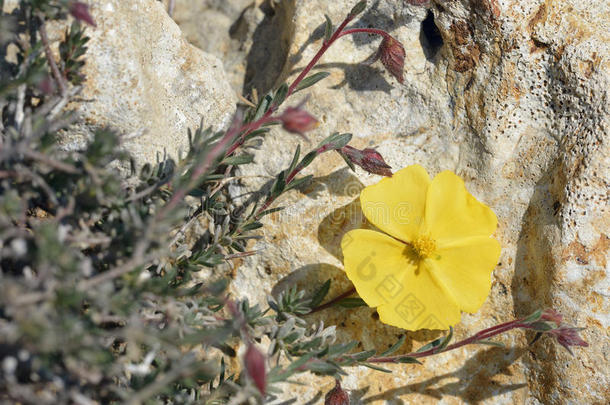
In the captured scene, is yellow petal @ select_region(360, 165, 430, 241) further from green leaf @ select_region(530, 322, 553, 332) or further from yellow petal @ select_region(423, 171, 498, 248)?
green leaf @ select_region(530, 322, 553, 332)

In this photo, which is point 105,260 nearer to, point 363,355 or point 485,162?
point 363,355

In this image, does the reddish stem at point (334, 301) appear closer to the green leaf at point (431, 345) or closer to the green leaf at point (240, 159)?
the green leaf at point (431, 345)

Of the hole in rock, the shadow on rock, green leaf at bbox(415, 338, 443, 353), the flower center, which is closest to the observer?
green leaf at bbox(415, 338, 443, 353)

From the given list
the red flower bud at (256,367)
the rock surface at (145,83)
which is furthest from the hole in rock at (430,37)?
the red flower bud at (256,367)

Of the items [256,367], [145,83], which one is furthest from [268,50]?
[256,367]

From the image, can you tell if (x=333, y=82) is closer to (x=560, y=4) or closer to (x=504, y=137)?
(x=504, y=137)

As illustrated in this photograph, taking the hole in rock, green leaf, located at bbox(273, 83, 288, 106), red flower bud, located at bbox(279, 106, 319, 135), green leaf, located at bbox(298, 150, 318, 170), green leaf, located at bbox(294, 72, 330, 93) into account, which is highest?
the hole in rock

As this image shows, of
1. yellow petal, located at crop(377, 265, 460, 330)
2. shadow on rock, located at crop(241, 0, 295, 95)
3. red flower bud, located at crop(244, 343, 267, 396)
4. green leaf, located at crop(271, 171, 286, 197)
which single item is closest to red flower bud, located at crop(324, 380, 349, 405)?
yellow petal, located at crop(377, 265, 460, 330)
